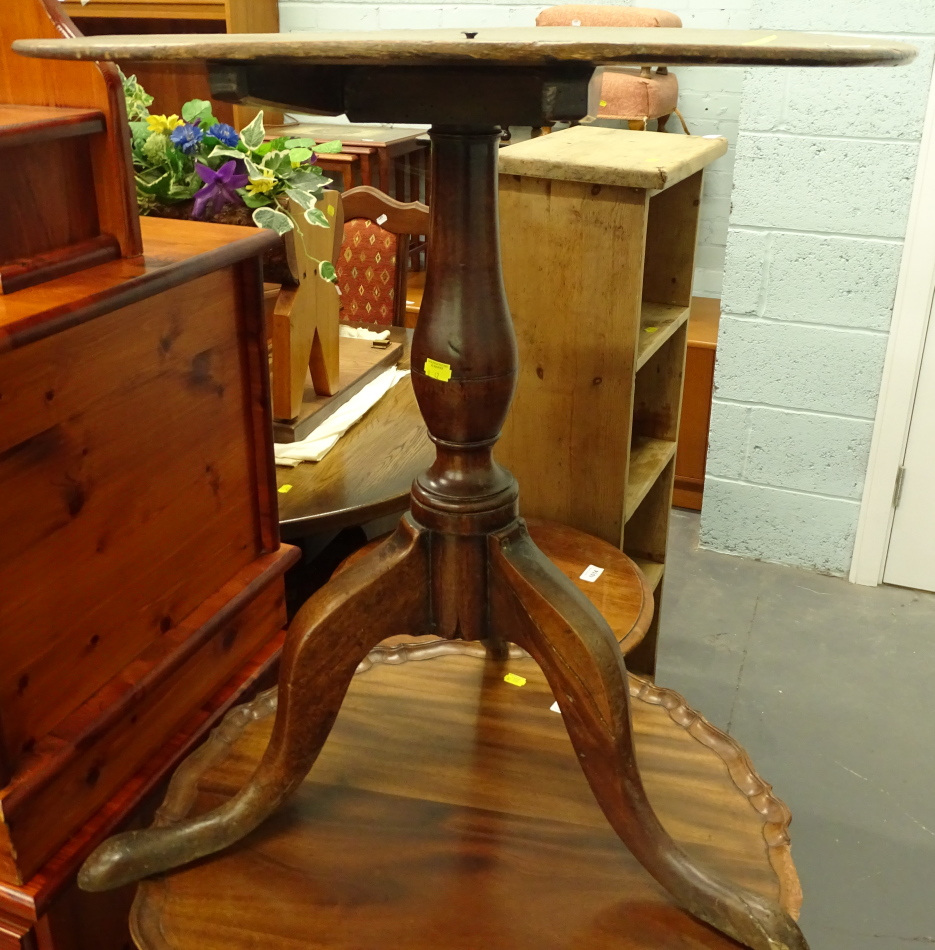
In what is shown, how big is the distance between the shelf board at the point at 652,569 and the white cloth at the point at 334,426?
569 millimetres

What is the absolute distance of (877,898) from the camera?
162 cm

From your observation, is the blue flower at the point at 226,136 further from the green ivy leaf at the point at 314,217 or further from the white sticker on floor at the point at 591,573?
the white sticker on floor at the point at 591,573

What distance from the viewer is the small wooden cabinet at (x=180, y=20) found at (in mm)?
3299

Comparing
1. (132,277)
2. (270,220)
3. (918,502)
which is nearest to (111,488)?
(132,277)

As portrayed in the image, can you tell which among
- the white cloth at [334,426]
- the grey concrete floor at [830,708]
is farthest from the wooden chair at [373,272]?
the grey concrete floor at [830,708]

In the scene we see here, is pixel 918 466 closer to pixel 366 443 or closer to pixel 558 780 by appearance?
pixel 366 443

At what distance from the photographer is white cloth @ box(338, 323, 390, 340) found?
2.06m

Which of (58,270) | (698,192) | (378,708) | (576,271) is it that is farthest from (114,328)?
(698,192)

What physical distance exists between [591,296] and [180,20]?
9.20 feet

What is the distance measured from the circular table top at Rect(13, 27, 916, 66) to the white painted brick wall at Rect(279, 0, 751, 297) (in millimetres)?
2707

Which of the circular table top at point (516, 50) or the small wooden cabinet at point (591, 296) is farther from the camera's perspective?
the small wooden cabinet at point (591, 296)

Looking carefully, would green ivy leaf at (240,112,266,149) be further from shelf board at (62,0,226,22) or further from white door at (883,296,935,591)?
shelf board at (62,0,226,22)

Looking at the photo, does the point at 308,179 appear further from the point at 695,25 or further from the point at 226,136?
the point at 695,25

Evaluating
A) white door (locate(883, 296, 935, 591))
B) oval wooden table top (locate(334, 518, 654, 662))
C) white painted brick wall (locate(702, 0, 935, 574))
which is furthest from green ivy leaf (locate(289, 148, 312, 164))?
white door (locate(883, 296, 935, 591))
